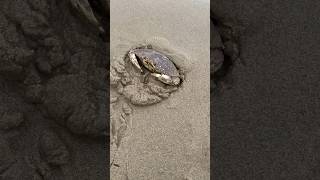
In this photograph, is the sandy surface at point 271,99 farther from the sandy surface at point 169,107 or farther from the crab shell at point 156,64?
the crab shell at point 156,64

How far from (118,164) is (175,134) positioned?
0.25 m

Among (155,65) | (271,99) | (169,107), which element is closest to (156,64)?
(155,65)

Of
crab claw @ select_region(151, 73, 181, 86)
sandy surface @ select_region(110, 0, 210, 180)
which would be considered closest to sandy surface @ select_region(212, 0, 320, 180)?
sandy surface @ select_region(110, 0, 210, 180)

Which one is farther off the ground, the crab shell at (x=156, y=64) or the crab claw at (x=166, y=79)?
the crab shell at (x=156, y=64)

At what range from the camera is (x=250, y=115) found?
5.74 feet

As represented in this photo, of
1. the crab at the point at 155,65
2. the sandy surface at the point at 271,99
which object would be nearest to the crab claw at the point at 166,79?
the crab at the point at 155,65

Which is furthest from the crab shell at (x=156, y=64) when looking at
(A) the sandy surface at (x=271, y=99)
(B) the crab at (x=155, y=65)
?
(A) the sandy surface at (x=271, y=99)

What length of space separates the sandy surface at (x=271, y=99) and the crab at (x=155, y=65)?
220mm

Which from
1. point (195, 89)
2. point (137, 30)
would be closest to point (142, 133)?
point (195, 89)

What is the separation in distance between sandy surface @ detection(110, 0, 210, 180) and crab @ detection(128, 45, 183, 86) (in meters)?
0.05

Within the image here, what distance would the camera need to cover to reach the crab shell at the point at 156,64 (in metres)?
1.71

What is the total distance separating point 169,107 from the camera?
1.73m

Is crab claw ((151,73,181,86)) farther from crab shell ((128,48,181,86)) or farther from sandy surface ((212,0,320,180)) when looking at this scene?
sandy surface ((212,0,320,180))

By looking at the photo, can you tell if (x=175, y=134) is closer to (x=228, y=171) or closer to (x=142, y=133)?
(x=142, y=133)
